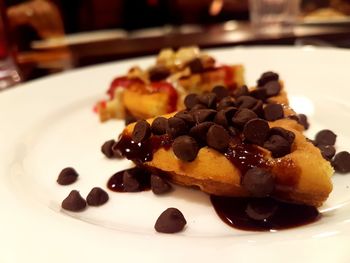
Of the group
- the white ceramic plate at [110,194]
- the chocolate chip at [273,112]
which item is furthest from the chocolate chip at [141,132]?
the chocolate chip at [273,112]

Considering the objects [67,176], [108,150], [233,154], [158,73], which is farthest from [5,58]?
[233,154]

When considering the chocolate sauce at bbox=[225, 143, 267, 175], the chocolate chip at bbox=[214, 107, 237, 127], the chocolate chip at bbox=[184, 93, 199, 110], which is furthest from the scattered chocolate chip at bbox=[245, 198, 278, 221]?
the chocolate chip at bbox=[184, 93, 199, 110]

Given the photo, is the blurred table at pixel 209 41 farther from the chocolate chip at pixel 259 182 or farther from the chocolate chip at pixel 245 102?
the chocolate chip at pixel 259 182

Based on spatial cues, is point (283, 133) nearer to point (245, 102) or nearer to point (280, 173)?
point (280, 173)

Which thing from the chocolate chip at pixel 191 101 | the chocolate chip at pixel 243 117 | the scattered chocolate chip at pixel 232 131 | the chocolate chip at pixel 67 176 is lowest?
the chocolate chip at pixel 67 176

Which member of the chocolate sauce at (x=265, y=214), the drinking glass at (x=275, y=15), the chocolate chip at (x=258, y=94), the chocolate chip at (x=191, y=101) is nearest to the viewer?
the chocolate sauce at (x=265, y=214)

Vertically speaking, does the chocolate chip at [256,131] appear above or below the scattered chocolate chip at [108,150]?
above

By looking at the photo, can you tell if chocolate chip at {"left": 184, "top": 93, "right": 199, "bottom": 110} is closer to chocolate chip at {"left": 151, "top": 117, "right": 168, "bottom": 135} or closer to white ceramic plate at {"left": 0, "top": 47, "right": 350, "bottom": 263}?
chocolate chip at {"left": 151, "top": 117, "right": 168, "bottom": 135}
